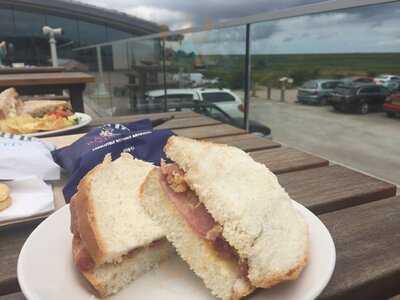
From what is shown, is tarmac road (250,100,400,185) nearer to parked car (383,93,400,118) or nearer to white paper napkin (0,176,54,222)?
parked car (383,93,400,118)

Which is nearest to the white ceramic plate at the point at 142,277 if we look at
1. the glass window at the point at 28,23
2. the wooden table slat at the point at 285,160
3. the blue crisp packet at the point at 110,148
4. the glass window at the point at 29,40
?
the blue crisp packet at the point at 110,148

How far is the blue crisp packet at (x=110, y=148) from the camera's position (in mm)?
1151

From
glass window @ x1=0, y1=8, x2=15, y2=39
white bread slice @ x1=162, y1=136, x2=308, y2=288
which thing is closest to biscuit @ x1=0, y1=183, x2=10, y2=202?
white bread slice @ x1=162, y1=136, x2=308, y2=288

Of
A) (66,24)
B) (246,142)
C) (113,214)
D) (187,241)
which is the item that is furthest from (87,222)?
(66,24)

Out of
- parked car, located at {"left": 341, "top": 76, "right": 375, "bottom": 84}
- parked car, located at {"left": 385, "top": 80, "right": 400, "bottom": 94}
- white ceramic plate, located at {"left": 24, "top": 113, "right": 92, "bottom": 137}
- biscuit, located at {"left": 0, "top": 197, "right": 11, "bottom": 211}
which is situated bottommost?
biscuit, located at {"left": 0, "top": 197, "right": 11, "bottom": 211}

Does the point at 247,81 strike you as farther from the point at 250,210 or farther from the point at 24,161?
the point at 250,210

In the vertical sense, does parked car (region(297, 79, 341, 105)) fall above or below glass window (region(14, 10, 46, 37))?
below

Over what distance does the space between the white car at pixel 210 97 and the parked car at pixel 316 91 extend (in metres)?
0.56

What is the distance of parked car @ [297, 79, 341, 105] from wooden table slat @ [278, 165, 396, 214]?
4.97 ft

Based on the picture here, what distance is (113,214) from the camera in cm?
83

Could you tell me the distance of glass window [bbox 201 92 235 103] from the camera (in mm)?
3425

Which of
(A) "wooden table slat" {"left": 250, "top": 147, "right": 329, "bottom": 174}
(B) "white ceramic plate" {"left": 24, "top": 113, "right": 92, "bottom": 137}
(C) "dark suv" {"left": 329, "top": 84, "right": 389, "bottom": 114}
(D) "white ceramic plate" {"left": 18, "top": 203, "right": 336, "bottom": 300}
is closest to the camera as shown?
(D) "white ceramic plate" {"left": 18, "top": 203, "right": 336, "bottom": 300}

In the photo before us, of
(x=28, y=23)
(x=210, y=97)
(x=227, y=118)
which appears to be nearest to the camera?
(x=227, y=118)

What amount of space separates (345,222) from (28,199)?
2.88ft
